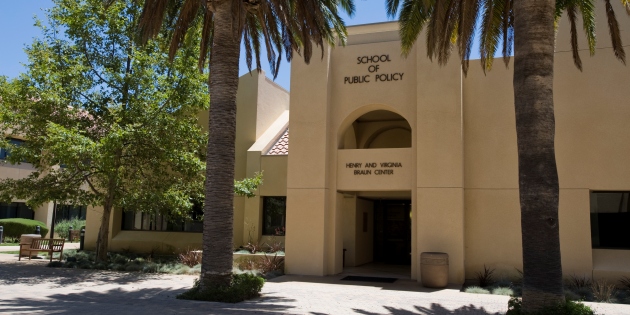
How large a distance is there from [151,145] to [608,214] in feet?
48.1

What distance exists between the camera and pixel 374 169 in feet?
56.3

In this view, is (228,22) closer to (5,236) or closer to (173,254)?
(173,254)

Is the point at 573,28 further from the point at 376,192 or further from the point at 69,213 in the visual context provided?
the point at 69,213

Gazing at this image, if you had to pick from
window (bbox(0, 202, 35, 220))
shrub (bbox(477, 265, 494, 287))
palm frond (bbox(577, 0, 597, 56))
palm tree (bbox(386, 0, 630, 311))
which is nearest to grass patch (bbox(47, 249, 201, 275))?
shrub (bbox(477, 265, 494, 287))

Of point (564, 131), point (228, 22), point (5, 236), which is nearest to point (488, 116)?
point (564, 131)

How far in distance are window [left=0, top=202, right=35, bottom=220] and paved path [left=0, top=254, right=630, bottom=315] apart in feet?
72.3

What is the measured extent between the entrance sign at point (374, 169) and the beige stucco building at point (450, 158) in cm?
3

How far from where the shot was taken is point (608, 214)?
1570 cm

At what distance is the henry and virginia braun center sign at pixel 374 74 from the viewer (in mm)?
17219

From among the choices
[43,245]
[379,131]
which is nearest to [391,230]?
[379,131]

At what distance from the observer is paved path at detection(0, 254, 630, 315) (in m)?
10.5

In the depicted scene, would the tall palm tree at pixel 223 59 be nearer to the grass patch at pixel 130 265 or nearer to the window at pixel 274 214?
the grass patch at pixel 130 265

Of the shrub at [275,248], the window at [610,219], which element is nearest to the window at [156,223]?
the shrub at [275,248]

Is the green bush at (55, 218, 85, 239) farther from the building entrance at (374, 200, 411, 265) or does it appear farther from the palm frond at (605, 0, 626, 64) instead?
the palm frond at (605, 0, 626, 64)
